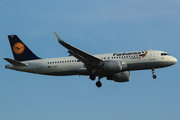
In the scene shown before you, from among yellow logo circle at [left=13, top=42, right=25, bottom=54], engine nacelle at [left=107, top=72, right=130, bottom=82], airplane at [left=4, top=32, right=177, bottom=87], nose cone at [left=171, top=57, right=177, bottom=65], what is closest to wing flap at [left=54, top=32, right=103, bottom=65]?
airplane at [left=4, top=32, right=177, bottom=87]

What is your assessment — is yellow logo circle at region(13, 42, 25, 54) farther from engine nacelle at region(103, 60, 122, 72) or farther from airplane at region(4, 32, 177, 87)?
engine nacelle at region(103, 60, 122, 72)

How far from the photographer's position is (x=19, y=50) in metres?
49.1

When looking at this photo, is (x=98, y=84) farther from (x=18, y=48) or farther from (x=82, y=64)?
(x=18, y=48)

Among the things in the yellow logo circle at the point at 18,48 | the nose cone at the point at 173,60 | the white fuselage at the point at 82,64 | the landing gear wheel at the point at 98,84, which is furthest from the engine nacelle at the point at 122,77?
the yellow logo circle at the point at 18,48

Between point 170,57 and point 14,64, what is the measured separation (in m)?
23.5

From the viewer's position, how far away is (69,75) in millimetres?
45031

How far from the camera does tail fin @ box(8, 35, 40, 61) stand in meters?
48.2

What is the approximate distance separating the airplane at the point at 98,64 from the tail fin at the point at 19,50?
1.09 meters

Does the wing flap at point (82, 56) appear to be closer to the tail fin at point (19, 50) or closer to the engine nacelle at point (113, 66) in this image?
the engine nacelle at point (113, 66)

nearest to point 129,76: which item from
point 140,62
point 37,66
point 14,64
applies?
point 140,62

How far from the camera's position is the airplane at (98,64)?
41.2 m

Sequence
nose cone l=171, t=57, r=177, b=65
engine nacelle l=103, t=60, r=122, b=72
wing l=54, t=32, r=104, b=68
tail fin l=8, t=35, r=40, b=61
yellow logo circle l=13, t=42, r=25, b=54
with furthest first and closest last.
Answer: yellow logo circle l=13, t=42, r=25, b=54, tail fin l=8, t=35, r=40, b=61, nose cone l=171, t=57, r=177, b=65, engine nacelle l=103, t=60, r=122, b=72, wing l=54, t=32, r=104, b=68

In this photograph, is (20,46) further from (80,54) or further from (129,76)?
(129,76)

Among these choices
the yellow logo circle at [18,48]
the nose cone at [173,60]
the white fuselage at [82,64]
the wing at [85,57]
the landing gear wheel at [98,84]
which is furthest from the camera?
the yellow logo circle at [18,48]
